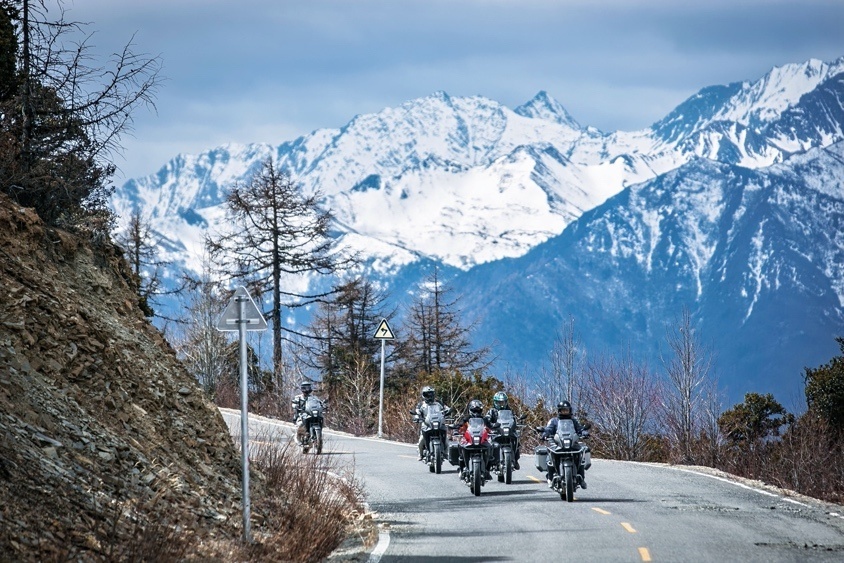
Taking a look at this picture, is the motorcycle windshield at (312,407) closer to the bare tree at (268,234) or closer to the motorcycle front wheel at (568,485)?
the motorcycle front wheel at (568,485)

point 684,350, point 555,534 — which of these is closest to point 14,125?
point 555,534

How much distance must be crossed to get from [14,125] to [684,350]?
117 feet

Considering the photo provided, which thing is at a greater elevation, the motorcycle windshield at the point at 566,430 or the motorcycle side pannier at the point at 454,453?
the motorcycle windshield at the point at 566,430

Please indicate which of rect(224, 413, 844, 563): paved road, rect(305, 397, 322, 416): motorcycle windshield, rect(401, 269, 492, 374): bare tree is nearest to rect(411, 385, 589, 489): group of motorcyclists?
rect(224, 413, 844, 563): paved road

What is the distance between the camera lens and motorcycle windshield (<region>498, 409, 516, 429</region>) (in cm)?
2150

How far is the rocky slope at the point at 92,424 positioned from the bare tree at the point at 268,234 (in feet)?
118

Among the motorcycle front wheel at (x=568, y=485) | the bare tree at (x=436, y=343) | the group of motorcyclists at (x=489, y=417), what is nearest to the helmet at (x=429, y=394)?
the group of motorcyclists at (x=489, y=417)

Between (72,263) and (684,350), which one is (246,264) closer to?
(684,350)

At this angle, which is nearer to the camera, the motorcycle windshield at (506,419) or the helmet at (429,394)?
the motorcycle windshield at (506,419)

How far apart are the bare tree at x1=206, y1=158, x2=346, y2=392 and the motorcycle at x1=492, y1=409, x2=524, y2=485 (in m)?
31.8

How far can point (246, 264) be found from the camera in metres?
Answer: 55.8

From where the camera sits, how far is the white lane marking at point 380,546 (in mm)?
13227

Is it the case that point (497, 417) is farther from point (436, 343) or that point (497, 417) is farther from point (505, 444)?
point (436, 343)

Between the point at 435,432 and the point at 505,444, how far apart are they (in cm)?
240
